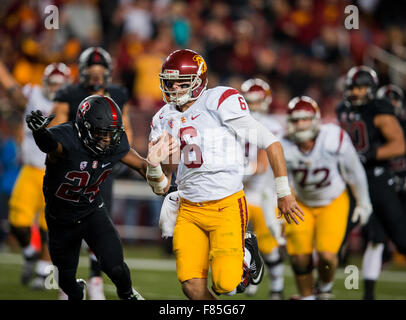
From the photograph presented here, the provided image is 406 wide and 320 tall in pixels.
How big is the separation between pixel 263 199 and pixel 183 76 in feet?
9.01

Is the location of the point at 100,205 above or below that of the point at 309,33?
below

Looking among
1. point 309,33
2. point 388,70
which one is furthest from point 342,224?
point 309,33

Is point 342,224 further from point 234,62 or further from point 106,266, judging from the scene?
point 234,62

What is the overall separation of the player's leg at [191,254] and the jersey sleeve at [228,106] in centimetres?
61

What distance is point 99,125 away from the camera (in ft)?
14.7

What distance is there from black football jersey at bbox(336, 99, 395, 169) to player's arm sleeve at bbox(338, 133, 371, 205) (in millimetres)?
726

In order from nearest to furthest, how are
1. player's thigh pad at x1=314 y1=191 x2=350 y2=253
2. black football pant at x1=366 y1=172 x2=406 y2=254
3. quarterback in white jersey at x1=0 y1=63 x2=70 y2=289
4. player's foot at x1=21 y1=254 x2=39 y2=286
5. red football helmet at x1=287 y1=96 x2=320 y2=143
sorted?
player's thigh pad at x1=314 y1=191 x2=350 y2=253 → red football helmet at x1=287 y1=96 x2=320 y2=143 → black football pant at x1=366 y1=172 x2=406 y2=254 → quarterback in white jersey at x1=0 y1=63 x2=70 y2=289 → player's foot at x1=21 y1=254 x2=39 y2=286

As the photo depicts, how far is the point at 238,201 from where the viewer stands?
14.9 feet

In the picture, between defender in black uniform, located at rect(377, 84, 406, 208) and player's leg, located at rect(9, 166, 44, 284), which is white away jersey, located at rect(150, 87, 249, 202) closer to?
player's leg, located at rect(9, 166, 44, 284)

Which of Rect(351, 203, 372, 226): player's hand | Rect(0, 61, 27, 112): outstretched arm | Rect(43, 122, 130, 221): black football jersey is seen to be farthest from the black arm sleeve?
Rect(351, 203, 372, 226): player's hand

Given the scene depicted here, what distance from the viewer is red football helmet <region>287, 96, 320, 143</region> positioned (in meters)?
6.07

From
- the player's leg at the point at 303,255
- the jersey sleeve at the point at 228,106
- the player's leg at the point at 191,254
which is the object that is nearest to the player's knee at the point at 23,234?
the player's leg at the point at 303,255
